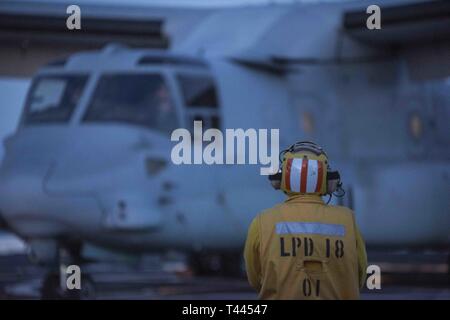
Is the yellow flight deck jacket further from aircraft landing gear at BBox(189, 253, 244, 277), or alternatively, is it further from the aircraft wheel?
aircraft landing gear at BBox(189, 253, 244, 277)

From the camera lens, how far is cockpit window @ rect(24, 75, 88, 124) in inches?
412

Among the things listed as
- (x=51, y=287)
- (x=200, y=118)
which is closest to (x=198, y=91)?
(x=200, y=118)

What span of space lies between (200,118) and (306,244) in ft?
19.0

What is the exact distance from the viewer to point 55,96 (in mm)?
10734

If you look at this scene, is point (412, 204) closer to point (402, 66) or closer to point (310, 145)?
point (402, 66)

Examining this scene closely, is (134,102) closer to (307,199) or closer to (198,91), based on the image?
(198,91)

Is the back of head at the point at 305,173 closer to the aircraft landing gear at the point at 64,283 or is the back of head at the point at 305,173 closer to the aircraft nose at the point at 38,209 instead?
the aircraft landing gear at the point at 64,283

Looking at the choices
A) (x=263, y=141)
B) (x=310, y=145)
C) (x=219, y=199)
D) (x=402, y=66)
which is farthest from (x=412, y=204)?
(x=310, y=145)

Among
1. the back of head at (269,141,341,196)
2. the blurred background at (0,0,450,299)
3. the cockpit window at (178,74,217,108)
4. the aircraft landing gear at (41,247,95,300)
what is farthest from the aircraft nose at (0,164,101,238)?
the back of head at (269,141,341,196)

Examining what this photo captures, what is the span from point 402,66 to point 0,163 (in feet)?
13.6

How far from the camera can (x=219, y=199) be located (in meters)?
10.9

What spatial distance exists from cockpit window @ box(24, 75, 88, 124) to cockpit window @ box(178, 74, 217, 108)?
91 cm

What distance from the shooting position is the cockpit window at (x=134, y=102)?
10.6 meters

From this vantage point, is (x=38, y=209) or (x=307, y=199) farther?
(x=38, y=209)
